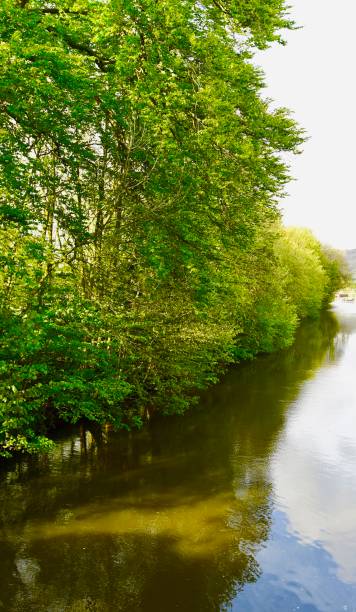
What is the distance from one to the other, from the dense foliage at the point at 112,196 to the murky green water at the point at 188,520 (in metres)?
1.98

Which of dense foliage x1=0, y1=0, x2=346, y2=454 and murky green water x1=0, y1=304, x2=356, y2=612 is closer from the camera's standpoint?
murky green water x1=0, y1=304, x2=356, y2=612

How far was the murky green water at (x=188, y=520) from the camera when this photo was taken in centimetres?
1129

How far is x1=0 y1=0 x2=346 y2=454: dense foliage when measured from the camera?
1169 cm

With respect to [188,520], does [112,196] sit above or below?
above

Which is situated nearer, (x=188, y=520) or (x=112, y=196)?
(x=188, y=520)

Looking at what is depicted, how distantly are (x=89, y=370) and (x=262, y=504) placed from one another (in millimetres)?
6582

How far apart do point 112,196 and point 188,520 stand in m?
9.43

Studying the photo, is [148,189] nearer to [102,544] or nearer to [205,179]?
[205,179]

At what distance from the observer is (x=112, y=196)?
50.0ft

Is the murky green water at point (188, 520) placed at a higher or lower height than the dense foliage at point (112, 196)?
lower

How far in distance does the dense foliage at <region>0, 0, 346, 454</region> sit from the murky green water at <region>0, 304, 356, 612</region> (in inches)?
78.0

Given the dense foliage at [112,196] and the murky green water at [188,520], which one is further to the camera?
the dense foliage at [112,196]

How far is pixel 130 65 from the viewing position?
13930mm

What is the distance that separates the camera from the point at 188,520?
14.1 m
